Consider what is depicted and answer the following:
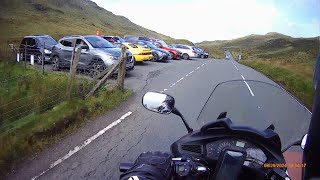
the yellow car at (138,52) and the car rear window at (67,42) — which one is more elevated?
the car rear window at (67,42)

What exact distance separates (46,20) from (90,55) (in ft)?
262

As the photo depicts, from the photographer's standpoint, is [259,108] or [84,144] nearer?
[259,108]

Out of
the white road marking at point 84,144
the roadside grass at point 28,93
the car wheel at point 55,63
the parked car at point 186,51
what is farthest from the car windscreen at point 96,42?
the parked car at point 186,51

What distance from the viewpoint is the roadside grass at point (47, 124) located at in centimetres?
642

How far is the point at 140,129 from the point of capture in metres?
8.30

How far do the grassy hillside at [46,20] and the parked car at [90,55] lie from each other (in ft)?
104

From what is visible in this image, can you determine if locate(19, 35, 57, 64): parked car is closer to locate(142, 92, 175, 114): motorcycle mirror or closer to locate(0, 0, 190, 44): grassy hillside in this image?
locate(142, 92, 175, 114): motorcycle mirror

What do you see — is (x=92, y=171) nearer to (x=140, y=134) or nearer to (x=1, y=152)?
(x=1, y=152)

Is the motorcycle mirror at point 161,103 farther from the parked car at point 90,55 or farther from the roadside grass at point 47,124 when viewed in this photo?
the parked car at point 90,55

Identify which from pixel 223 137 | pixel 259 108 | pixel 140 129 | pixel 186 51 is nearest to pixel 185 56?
pixel 186 51

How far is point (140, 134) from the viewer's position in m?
7.89

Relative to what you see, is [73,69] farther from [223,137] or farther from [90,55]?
[223,137]

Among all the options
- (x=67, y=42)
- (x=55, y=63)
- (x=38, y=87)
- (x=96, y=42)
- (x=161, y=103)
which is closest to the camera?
(x=161, y=103)

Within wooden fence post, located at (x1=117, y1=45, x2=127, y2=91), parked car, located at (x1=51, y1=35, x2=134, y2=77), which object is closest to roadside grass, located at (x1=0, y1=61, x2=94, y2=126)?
wooden fence post, located at (x1=117, y1=45, x2=127, y2=91)
